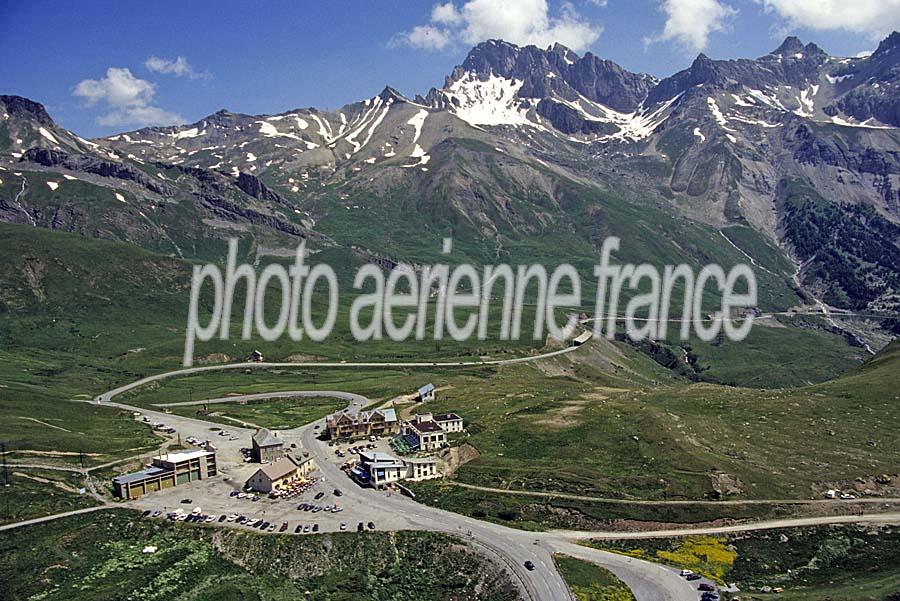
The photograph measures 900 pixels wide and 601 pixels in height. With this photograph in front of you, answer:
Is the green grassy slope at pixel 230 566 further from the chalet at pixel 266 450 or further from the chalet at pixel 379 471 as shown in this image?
the chalet at pixel 266 450

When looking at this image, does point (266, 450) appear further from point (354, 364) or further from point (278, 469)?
point (354, 364)

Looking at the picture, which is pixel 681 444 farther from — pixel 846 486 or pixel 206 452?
pixel 206 452

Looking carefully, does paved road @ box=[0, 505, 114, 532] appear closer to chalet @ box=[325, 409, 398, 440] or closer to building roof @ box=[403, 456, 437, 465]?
building roof @ box=[403, 456, 437, 465]

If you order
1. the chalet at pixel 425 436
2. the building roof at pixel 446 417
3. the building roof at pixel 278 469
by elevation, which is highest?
the building roof at pixel 446 417

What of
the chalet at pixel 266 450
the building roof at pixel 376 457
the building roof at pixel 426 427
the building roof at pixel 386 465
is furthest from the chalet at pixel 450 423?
the chalet at pixel 266 450

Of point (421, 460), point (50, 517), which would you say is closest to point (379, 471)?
point (421, 460)
